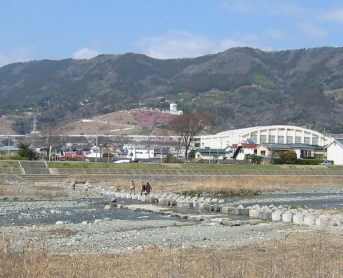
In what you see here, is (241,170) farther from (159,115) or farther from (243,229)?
(159,115)

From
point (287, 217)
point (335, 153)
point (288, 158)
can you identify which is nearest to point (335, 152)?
point (335, 153)

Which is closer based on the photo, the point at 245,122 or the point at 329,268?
the point at 329,268

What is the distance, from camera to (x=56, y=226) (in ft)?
58.2

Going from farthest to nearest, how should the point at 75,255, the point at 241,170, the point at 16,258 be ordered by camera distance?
the point at 241,170
the point at 75,255
the point at 16,258

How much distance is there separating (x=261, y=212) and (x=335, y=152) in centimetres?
6460

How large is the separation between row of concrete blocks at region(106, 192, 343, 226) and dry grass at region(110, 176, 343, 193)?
910 centimetres

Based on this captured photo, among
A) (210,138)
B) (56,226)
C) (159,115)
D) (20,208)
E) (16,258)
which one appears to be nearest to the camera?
(16,258)

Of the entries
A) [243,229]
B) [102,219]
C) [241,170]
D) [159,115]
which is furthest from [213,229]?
[159,115]

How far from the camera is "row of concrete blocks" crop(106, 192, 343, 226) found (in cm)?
1923

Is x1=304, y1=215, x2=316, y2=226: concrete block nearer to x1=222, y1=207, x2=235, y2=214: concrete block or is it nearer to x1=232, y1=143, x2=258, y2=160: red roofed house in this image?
x1=222, y1=207, x2=235, y2=214: concrete block

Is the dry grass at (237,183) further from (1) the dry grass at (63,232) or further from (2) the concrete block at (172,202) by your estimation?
(1) the dry grass at (63,232)

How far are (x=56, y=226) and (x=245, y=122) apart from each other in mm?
171553

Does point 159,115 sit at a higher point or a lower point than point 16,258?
higher

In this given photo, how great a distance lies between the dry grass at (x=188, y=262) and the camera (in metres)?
9.09
